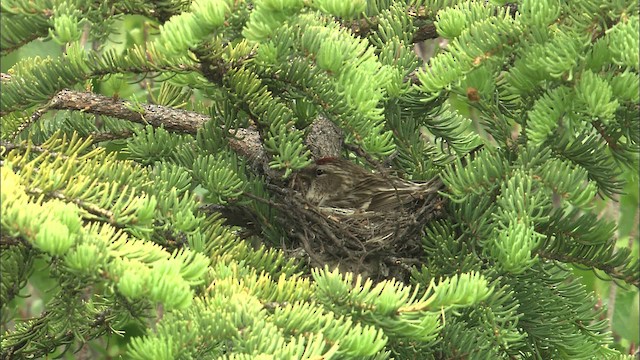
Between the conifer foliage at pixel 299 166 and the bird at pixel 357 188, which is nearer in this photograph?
the conifer foliage at pixel 299 166

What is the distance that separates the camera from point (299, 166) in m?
1.72

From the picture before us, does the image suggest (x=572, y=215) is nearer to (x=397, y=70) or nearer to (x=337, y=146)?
(x=397, y=70)

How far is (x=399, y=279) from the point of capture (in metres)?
1.90

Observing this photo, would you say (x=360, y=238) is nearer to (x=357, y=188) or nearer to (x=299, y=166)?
(x=357, y=188)

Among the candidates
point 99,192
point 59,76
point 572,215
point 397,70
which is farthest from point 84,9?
point 572,215

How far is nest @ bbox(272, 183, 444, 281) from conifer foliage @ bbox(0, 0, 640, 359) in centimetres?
2

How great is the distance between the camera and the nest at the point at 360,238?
189 centimetres

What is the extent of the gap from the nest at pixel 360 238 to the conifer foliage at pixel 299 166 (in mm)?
16

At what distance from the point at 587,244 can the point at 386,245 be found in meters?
0.45

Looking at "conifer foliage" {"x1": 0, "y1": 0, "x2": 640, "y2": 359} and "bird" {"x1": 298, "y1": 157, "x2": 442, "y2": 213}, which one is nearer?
"conifer foliage" {"x1": 0, "y1": 0, "x2": 640, "y2": 359}

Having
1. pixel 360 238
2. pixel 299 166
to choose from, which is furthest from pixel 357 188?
pixel 299 166

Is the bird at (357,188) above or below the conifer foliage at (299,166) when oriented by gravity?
below

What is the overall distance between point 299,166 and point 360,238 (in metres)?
Result: 0.46

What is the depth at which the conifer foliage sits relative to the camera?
1270 mm
